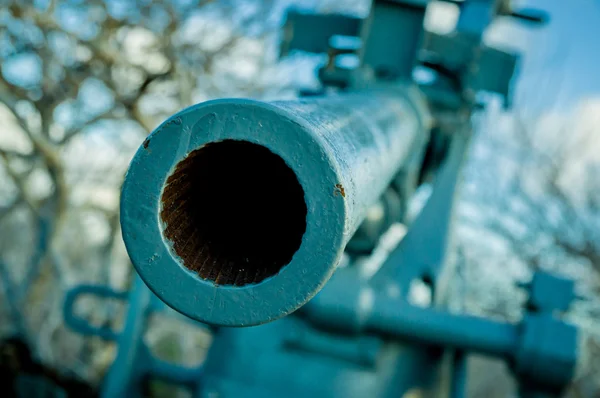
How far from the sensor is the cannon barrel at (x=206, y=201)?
0.76 meters

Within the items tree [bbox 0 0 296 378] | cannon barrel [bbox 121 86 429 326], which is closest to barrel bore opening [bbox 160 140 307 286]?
cannon barrel [bbox 121 86 429 326]

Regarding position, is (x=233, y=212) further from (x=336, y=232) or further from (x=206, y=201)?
(x=336, y=232)

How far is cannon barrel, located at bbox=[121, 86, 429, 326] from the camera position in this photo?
0.76 metres

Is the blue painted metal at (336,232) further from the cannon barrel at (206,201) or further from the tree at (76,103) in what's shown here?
the tree at (76,103)

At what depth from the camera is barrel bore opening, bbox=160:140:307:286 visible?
2.71 ft

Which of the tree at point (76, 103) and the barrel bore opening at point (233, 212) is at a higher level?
the barrel bore opening at point (233, 212)

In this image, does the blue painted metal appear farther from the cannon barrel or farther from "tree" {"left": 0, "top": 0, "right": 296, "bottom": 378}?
"tree" {"left": 0, "top": 0, "right": 296, "bottom": 378}

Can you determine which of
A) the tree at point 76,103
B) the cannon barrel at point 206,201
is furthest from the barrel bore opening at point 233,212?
the tree at point 76,103

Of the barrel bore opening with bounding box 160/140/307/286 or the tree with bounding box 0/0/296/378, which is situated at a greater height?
the barrel bore opening with bounding box 160/140/307/286

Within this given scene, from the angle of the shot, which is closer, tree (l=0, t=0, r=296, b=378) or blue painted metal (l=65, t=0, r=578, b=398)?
blue painted metal (l=65, t=0, r=578, b=398)

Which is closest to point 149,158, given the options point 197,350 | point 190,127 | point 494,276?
point 190,127

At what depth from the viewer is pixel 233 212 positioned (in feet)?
3.29

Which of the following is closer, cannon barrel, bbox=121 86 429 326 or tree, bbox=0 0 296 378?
cannon barrel, bbox=121 86 429 326

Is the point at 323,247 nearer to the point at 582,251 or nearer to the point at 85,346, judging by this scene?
the point at 85,346
